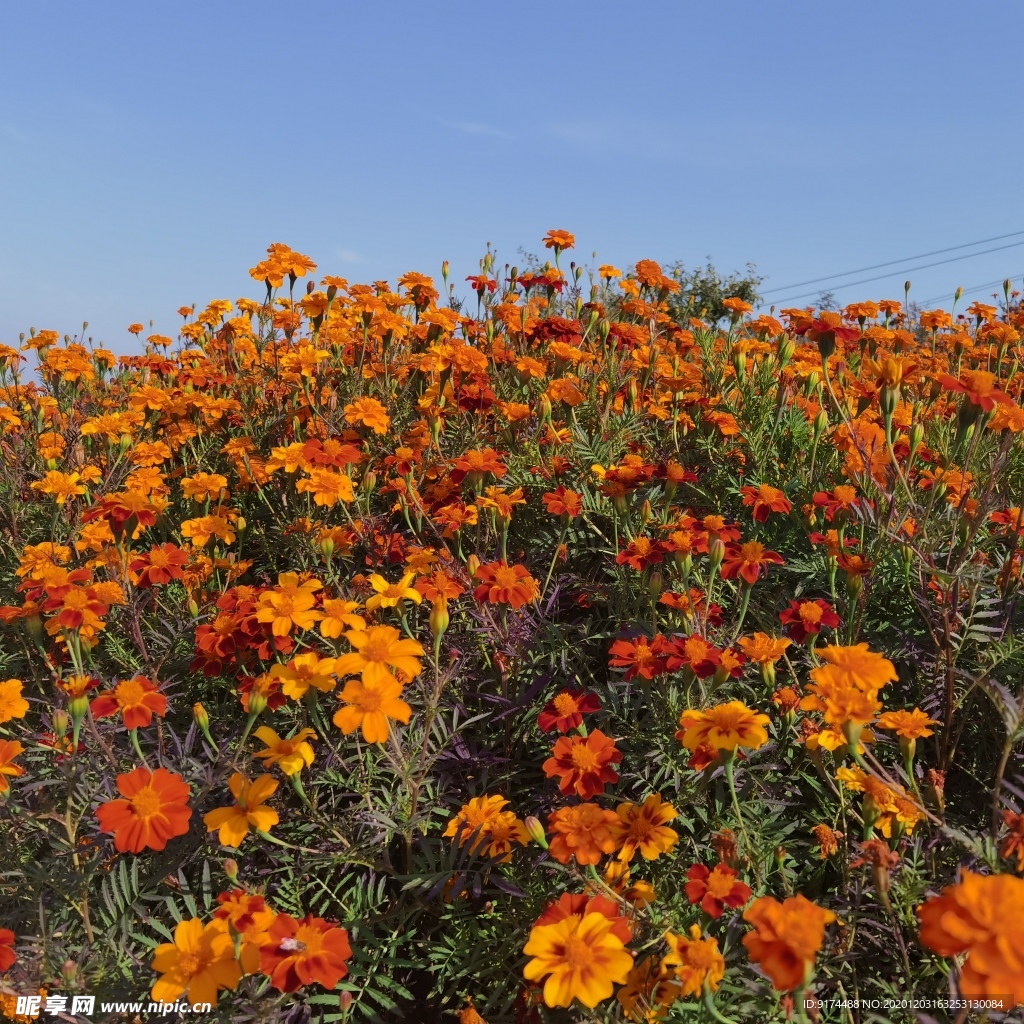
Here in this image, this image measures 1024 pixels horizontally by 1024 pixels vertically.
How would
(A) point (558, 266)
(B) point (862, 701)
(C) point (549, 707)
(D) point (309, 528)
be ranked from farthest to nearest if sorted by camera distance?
(A) point (558, 266)
(D) point (309, 528)
(C) point (549, 707)
(B) point (862, 701)

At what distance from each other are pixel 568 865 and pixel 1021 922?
760 millimetres

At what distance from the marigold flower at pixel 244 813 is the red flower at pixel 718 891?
0.78 m

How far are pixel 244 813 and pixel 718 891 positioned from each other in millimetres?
891

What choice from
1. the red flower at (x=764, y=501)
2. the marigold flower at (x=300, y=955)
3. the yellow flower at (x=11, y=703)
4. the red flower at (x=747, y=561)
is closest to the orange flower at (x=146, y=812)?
the marigold flower at (x=300, y=955)

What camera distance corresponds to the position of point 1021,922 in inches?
31.7

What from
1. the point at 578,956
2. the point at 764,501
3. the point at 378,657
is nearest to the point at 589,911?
A: the point at 578,956

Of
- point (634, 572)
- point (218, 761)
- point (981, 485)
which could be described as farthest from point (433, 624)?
point (981, 485)

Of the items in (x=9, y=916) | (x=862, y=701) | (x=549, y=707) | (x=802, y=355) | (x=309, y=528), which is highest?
(x=802, y=355)

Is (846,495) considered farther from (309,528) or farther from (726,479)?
(309,528)

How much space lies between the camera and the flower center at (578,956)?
1109 millimetres

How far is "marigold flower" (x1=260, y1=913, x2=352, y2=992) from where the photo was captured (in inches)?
45.3

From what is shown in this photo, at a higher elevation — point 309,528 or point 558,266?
point 558,266

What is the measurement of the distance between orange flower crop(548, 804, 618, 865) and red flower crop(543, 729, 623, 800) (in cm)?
12

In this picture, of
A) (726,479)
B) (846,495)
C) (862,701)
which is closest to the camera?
(862,701)
